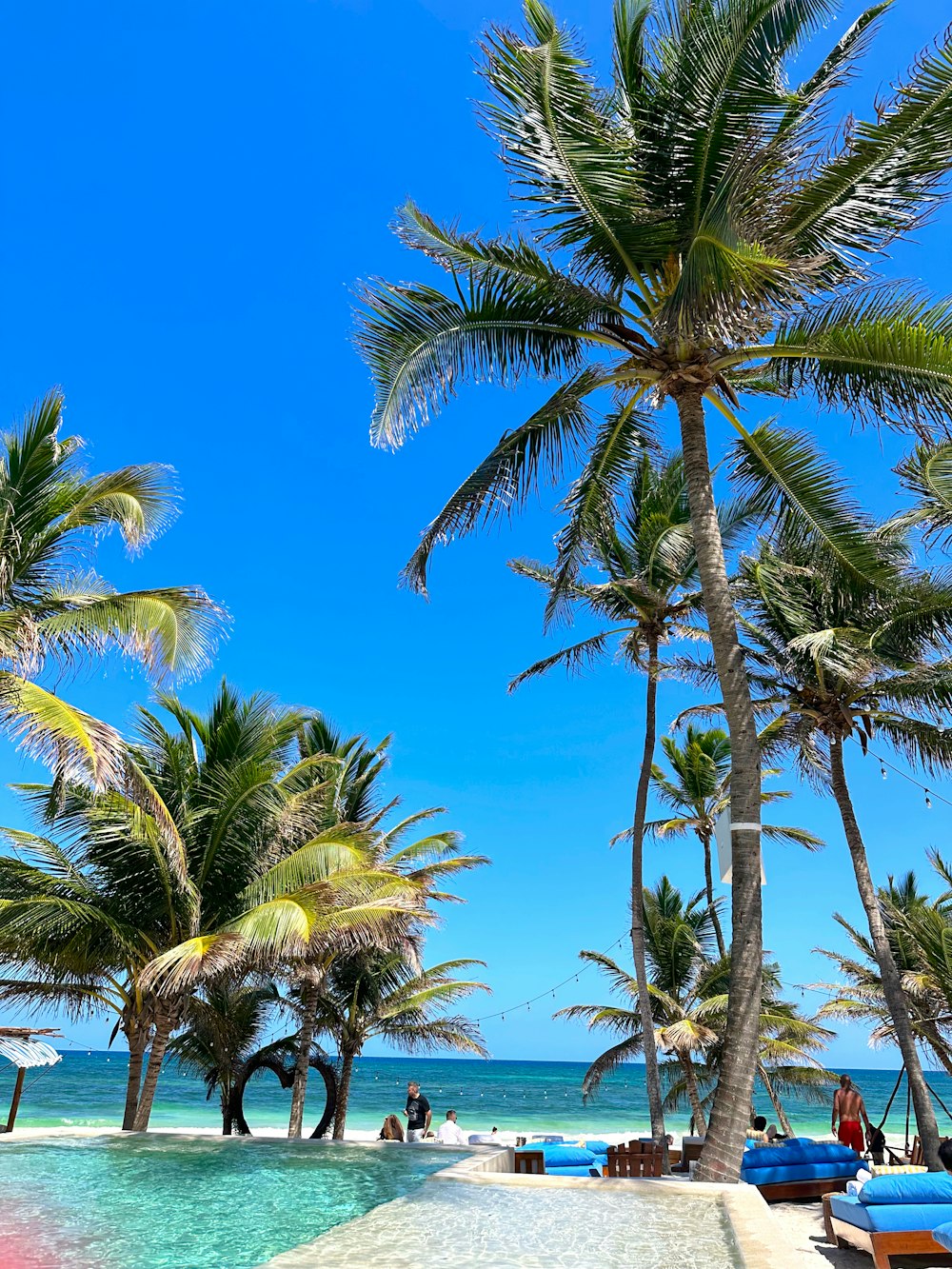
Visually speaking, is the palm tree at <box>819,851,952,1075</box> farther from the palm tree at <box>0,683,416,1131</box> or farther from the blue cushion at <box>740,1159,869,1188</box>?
the palm tree at <box>0,683,416,1131</box>

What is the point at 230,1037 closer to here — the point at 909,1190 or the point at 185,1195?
the point at 185,1195

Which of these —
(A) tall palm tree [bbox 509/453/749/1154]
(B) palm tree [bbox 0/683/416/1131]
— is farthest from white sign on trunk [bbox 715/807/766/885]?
→ (A) tall palm tree [bbox 509/453/749/1154]

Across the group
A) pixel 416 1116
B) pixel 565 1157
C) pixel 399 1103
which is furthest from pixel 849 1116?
pixel 399 1103

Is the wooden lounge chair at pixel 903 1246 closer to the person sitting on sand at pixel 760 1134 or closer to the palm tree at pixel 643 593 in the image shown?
the palm tree at pixel 643 593

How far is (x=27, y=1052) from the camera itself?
1142 cm

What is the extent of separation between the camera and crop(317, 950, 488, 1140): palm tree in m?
18.5

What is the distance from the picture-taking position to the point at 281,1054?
19.3 m

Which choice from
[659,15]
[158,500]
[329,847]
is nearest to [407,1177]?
[329,847]


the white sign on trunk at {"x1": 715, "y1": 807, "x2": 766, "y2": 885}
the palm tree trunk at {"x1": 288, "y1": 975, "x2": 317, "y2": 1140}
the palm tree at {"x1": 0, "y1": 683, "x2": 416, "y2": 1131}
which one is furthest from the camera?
the palm tree trunk at {"x1": 288, "y1": 975, "x2": 317, "y2": 1140}

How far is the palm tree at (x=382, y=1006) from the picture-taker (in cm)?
1847

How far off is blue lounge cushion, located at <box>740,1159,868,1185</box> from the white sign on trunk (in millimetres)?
4685

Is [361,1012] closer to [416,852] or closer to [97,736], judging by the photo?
[416,852]

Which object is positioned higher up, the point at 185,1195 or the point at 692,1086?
the point at 692,1086

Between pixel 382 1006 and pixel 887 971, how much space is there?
945 cm
